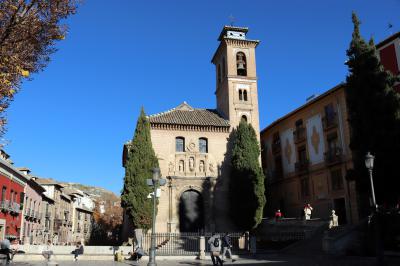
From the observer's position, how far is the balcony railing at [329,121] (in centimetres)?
2934

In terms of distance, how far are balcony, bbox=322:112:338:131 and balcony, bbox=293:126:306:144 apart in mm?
2851

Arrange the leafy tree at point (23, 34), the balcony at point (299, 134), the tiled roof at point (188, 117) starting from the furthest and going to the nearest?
the balcony at point (299, 134) < the tiled roof at point (188, 117) < the leafy tree at point (23, 34)

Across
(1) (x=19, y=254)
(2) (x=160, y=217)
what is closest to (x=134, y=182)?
(2) (x=160, y=217)

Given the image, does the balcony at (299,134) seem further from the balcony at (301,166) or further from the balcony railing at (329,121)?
the balcony railing at (329,121)

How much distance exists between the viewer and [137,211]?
2536 cm

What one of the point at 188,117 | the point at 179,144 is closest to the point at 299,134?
the point at 188,117

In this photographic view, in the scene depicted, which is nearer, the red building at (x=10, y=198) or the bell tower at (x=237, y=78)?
the red building at (x=10, y=198)

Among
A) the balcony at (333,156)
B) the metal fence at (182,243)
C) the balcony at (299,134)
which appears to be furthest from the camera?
the balcony at (299,134)

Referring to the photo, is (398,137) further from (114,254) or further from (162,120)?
(162,120)

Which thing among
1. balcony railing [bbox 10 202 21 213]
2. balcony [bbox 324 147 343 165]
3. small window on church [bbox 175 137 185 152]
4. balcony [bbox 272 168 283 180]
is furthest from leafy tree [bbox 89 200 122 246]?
balcony [bbox 324 147 343 165]

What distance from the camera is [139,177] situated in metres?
26.0

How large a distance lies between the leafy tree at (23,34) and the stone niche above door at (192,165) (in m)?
19.0

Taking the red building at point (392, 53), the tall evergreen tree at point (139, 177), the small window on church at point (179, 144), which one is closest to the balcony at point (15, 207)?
the tall evergreen tree at point (139, 177)

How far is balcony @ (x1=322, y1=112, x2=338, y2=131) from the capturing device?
2934 centimetres
